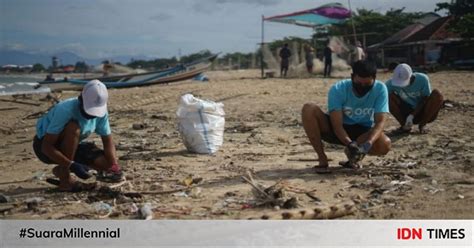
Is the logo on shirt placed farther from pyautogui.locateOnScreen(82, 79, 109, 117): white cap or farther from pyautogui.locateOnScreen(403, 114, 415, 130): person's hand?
pyautogui.locateOnScreen(82, 79, 109, 117): white cap

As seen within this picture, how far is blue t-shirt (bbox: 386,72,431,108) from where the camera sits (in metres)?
4.90

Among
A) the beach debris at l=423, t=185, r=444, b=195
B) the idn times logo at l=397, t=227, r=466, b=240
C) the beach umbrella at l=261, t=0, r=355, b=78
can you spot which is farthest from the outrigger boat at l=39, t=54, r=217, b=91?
the idn times logo at l=397, t=227, r=466, b=240

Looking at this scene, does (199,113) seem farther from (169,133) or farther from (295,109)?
(295,109)


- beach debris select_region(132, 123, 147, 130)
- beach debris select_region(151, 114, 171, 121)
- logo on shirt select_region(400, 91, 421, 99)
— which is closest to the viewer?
logo on shirt select_region(400, 91, 421, 99)

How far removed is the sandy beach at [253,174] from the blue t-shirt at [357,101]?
1.40 ft

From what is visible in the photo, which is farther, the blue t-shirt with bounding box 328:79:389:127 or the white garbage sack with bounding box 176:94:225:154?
the white garbage sack with bounding box 176:94:225:154

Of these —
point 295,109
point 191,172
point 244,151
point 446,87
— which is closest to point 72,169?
point 191,172

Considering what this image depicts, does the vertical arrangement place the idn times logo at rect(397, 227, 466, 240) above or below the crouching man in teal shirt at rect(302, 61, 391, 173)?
below

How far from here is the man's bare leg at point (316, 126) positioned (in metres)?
3.56

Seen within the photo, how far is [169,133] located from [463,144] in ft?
9.95

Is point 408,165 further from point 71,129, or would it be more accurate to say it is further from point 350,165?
point 71,129

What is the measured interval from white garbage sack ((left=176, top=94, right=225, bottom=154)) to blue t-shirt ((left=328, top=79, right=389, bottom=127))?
1.18m

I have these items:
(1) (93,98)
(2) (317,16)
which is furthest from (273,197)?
(2) (317,16)

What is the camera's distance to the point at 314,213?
103 inches
